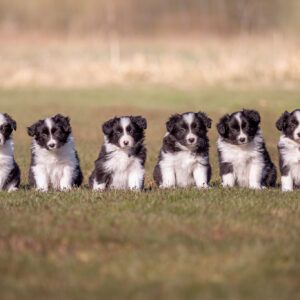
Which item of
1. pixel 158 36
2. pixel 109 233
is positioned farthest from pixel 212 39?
pixel 109 233

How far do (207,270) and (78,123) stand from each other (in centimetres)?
2013

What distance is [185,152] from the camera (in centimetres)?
1179

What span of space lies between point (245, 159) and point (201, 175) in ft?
2.72

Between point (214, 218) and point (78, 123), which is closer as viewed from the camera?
point (214, 218)

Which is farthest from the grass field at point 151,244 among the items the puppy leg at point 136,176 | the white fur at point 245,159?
the white fur at point 245,159

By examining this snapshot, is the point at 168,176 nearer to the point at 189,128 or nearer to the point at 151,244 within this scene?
the point at 189,128

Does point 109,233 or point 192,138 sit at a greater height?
point 192,138

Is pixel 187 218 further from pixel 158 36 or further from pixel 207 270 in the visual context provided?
pixel 158 36

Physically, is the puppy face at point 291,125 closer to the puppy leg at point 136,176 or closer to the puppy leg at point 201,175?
the puppy leg at point 201,175

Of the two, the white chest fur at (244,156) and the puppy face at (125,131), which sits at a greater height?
Answer: the puppy face at (125,131)

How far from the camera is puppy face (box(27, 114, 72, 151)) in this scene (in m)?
11.6

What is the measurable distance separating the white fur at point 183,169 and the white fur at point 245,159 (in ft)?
1.38

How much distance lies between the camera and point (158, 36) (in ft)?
230

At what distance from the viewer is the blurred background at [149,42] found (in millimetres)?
37531
